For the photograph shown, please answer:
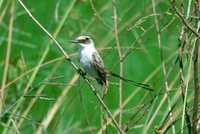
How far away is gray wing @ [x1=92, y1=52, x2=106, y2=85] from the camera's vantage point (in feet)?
14.3

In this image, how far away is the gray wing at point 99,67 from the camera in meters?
4.36

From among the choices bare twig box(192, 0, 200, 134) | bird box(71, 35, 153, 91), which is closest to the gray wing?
bird box(71, 35, 153, 91)

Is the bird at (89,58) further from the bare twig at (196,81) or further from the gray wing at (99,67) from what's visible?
the bare twig at (196,81)

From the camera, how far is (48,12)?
6059 mm

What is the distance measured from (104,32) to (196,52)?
3.51 m

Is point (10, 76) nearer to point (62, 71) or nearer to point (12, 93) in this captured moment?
point (12, 93)

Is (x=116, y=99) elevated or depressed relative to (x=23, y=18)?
depressed

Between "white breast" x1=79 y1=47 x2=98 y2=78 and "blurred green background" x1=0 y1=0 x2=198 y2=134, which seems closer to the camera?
"white breast" x1=79 y1=47 x2=98 y2=78

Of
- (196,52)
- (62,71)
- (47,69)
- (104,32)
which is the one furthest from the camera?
(104,32)

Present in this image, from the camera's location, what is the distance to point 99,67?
175 inches

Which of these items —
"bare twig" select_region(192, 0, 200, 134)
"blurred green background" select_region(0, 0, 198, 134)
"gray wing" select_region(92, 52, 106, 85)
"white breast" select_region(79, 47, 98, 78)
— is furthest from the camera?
"blurred green background" select_region(0, 0, 198, 134)

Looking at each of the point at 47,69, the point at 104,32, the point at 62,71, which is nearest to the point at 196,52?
the point at 47,69

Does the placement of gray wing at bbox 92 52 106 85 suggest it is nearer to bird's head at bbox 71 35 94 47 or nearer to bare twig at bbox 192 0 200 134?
bird's head at bbox 71 35 94 47

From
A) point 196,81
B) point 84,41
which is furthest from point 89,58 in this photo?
point 196,81
